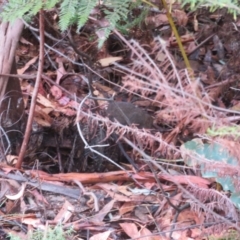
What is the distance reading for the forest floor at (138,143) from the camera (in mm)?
1227

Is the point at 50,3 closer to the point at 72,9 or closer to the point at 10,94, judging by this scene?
the point at 72,9

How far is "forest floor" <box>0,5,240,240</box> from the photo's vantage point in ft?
4.02

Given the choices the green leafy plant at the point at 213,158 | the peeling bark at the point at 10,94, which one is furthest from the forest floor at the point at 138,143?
the peeling bark at the point at 10,94

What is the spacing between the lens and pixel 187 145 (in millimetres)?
1387

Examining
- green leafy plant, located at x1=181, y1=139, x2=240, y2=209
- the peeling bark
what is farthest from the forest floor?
the peeling bark

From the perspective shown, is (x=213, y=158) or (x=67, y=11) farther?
(x=67, y=11)

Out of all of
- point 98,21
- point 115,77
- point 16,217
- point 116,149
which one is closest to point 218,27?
point 115,77

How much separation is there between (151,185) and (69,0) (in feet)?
2.15

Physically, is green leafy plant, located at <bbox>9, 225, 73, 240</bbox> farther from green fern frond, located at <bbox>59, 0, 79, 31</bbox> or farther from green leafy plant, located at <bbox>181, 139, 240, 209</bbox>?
green fern frond, located at <bbox>59, 0, 79, 31</bbox>

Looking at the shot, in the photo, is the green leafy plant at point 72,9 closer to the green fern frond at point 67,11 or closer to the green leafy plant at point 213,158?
the green fern frond at point 67,11

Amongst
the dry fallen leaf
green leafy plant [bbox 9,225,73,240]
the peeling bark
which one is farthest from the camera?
the dry fallen leaf

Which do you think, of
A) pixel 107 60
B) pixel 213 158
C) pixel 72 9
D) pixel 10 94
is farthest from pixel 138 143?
pixel 107 60

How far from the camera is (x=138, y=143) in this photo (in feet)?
5.00

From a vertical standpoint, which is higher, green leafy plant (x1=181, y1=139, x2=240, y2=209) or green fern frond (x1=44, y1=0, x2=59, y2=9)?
green fern frond (x1=44, y1=0, x2=59, y2=9)
